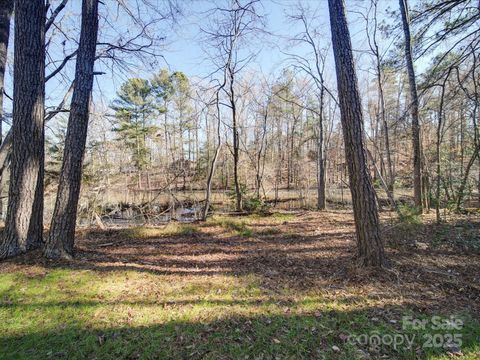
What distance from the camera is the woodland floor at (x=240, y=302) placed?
2053 mm

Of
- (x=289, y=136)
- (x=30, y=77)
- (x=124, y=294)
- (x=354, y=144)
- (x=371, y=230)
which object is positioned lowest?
(x=124, y=294)

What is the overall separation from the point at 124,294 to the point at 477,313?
12.8 ft

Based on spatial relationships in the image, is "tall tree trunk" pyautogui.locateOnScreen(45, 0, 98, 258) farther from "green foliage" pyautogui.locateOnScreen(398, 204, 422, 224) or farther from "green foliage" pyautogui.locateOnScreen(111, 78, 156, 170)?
"green foliage" pyautogui.locateOnScreen(111, 78, 156, 170)

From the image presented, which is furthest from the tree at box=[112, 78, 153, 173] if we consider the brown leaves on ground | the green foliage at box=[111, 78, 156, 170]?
the brown leaves on ground

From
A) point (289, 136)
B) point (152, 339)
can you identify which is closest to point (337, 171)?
point (289, 136)

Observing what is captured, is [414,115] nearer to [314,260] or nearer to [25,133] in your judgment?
[314,260]

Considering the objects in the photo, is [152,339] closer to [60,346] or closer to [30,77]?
[60,346]

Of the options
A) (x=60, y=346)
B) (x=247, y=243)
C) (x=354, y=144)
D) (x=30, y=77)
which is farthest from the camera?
(x=247, y=243)

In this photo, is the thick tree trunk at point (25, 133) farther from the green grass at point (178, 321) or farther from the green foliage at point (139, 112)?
the green foliage at point (139, 112)

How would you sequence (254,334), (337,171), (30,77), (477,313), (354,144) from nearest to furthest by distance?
1. (254,334)
2. (477,313)
3. (354,144)
4. (30,77)
5. (337,171)

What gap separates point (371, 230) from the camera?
332cm

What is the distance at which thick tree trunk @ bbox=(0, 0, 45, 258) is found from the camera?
3639 millimetres

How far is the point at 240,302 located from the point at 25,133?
4.18 metres

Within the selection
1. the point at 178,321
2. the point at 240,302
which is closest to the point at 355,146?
the point at 240,302
